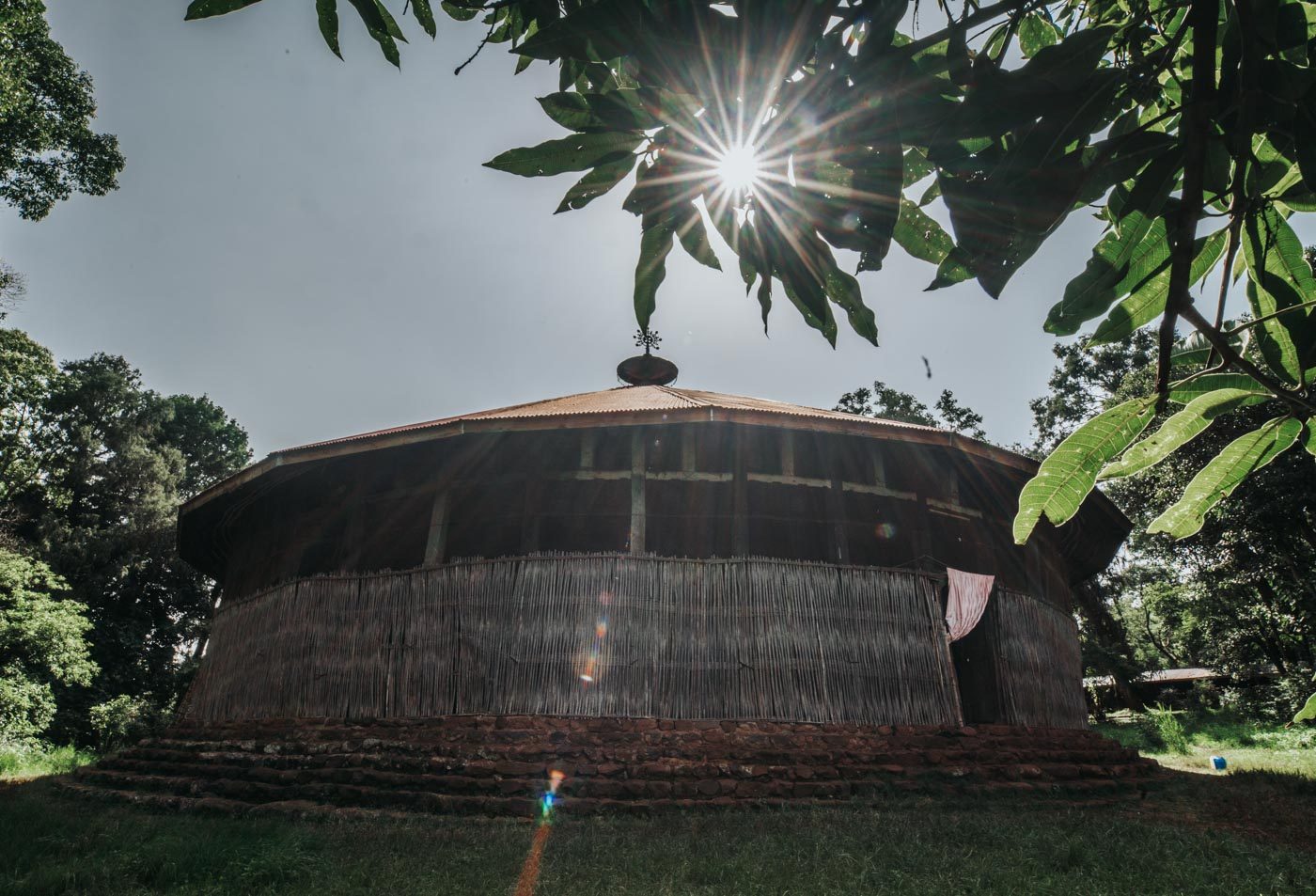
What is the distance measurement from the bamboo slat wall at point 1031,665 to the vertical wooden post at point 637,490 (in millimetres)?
3981

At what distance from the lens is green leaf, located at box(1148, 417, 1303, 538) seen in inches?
52.0

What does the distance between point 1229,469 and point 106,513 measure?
106ft

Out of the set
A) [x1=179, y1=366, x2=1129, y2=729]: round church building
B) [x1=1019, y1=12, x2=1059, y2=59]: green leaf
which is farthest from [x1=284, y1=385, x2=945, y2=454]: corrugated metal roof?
[x1=1019, y1=12, x2=1059, y2=59]: green leaf

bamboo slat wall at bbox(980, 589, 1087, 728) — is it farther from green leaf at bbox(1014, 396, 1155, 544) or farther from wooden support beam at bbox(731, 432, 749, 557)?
green leaf at bbox(1014, 396, 1155, 544)

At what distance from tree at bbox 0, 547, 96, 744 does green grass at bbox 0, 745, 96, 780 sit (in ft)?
2.40

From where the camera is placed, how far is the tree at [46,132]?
15617mm

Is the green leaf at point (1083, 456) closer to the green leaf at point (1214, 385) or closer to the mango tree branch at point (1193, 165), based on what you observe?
the green leaf at point (1214, 385)

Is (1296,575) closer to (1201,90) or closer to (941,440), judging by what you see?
(941,440)

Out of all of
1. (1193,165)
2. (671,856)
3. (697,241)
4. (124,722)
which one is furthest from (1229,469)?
(124,722)

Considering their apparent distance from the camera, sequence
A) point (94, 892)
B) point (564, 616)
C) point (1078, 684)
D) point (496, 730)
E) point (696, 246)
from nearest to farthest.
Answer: point (696, 246) → point (94, 892) → point (496, 730) → point (564, 616) → point (1078, 684)

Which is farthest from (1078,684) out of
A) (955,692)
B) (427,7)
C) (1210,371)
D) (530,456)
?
(427,7)

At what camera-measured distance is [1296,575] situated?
15.7 metres

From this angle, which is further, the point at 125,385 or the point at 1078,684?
the point at 125,385

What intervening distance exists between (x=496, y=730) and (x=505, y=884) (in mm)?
2614
